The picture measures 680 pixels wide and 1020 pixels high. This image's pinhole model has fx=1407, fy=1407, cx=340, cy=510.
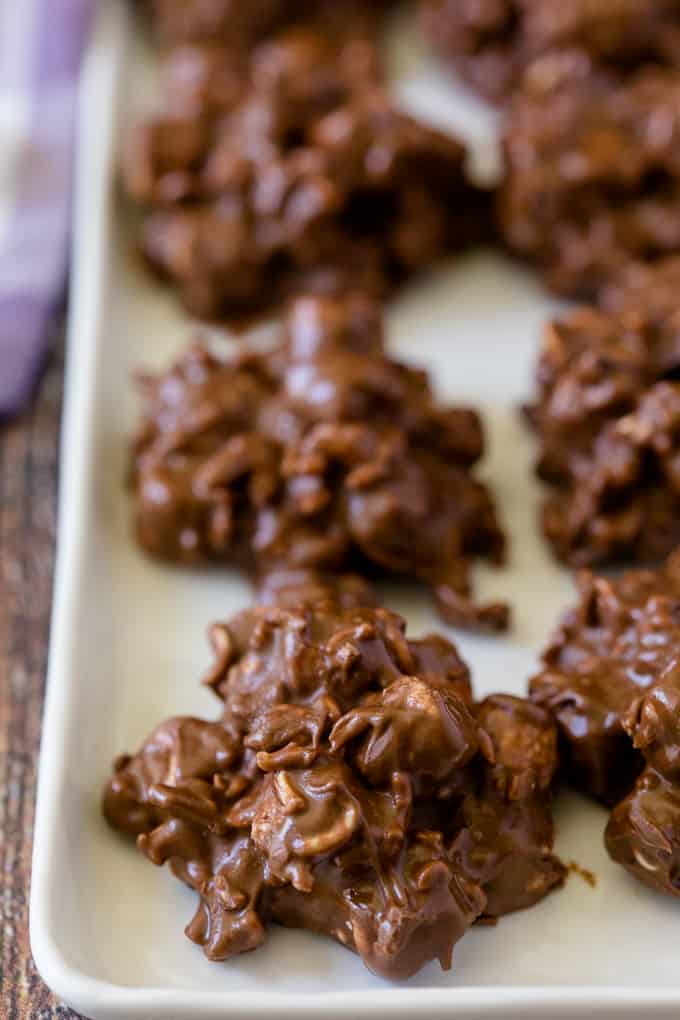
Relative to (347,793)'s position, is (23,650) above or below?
below

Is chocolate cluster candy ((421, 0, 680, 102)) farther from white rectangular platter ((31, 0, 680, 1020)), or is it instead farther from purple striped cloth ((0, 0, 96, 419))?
purple striped cloth ((0, 0, 96, 419))

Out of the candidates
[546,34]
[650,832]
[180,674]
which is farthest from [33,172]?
[650,832]

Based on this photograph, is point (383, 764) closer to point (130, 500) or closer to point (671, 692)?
point (671, 692)

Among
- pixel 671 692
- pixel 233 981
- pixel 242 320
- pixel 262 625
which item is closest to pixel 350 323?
pixel 242 320

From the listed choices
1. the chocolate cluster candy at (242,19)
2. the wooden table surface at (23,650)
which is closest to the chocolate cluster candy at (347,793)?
the wooden table surface at (23,650)

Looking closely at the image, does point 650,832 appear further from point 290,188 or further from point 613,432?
point 290,188

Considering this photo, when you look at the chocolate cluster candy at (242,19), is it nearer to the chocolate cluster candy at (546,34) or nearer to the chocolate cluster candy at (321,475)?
the chocolate cluster candy at (546,34)
